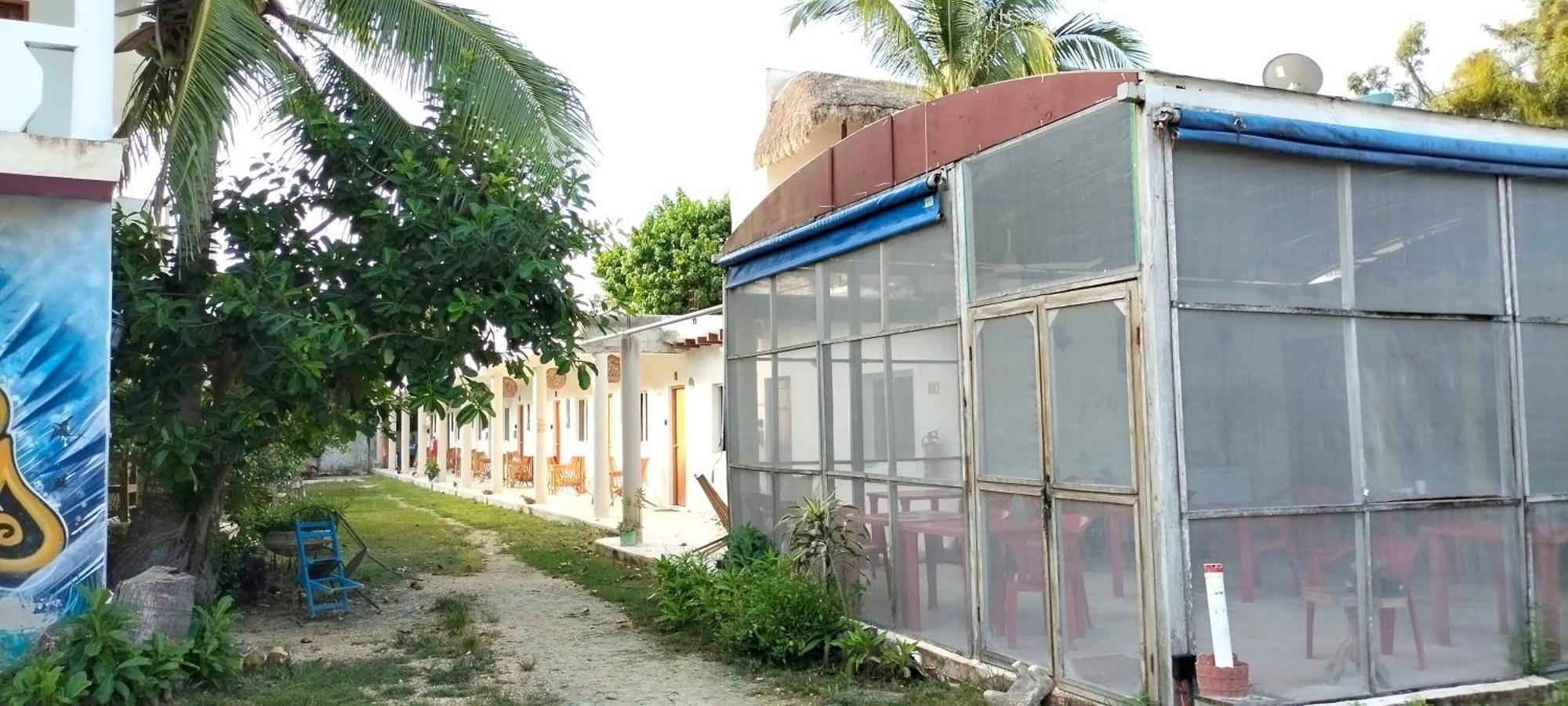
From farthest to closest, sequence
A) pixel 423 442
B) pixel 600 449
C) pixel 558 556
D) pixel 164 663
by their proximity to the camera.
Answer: pixel 423 442 < pixel 600 449 < pixel 558 556 < pixel 164 663

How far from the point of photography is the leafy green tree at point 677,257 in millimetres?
28219

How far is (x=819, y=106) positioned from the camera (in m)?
15.7

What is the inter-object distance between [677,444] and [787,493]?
388 inches

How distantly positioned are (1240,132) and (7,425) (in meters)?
Answer: 6.72

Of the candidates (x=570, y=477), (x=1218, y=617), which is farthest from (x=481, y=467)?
(x=1218, y=617)

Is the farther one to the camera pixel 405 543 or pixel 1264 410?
pixel 405 543

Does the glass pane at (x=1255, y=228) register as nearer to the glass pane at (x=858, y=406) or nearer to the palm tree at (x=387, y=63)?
the glass pane at (x=858, y=406)

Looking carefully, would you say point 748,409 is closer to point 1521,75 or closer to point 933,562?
point 933,562

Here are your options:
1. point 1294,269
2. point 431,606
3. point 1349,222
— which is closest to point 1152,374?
point 1294,269

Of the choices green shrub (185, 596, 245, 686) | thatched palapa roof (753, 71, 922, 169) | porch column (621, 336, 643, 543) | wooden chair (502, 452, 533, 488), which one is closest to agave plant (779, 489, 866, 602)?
green shrub (185, 596, 245, 686)

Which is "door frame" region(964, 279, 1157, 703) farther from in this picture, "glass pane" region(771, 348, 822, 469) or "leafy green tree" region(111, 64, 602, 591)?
"leafy green tree" region(111, 64, 602, 591)

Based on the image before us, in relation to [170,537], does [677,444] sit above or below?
above

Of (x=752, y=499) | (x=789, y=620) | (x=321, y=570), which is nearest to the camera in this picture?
(x=789, y=620)

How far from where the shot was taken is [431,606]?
33.9ft
